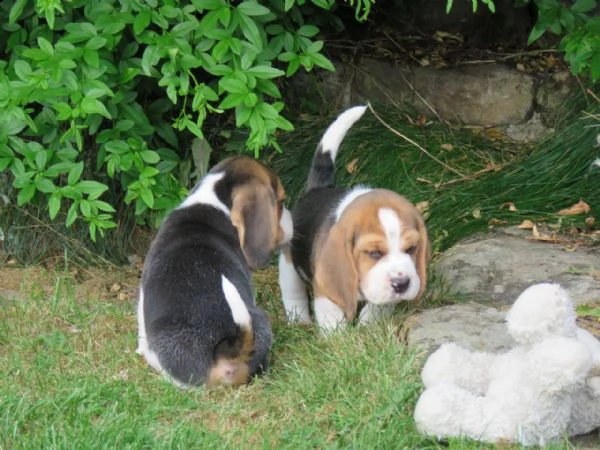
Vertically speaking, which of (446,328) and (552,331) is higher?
(552,331)

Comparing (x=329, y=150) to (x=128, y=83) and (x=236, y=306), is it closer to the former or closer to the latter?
(x=128, y=83)

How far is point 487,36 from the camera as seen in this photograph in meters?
8.98

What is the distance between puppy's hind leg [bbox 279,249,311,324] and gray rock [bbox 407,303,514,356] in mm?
859

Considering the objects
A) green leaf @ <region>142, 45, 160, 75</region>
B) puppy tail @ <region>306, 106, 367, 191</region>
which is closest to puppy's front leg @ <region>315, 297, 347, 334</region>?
puppy tail @ <region>306, 106, 367, 191</region>

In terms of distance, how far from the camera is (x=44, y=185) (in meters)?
6.57

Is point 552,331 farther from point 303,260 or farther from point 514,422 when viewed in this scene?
point 303,260

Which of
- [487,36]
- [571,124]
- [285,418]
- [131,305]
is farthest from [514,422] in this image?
[487,36]

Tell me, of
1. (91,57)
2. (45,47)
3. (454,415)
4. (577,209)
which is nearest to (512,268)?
(577,209)

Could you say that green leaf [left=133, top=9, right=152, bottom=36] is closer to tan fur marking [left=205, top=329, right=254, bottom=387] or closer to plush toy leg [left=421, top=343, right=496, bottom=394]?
tan fur marking [left=205, top=329, right=254, bottom=387]

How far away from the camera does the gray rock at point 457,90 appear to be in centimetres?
849

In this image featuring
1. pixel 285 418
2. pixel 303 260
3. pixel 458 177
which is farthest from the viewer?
pixel 458 177

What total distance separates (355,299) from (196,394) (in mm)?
1016

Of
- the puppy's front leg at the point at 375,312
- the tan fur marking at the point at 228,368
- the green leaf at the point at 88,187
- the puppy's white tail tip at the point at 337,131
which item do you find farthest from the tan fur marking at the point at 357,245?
the green leaf at the point at 88,187

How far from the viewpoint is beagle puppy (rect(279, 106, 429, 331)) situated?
5.60 meters
